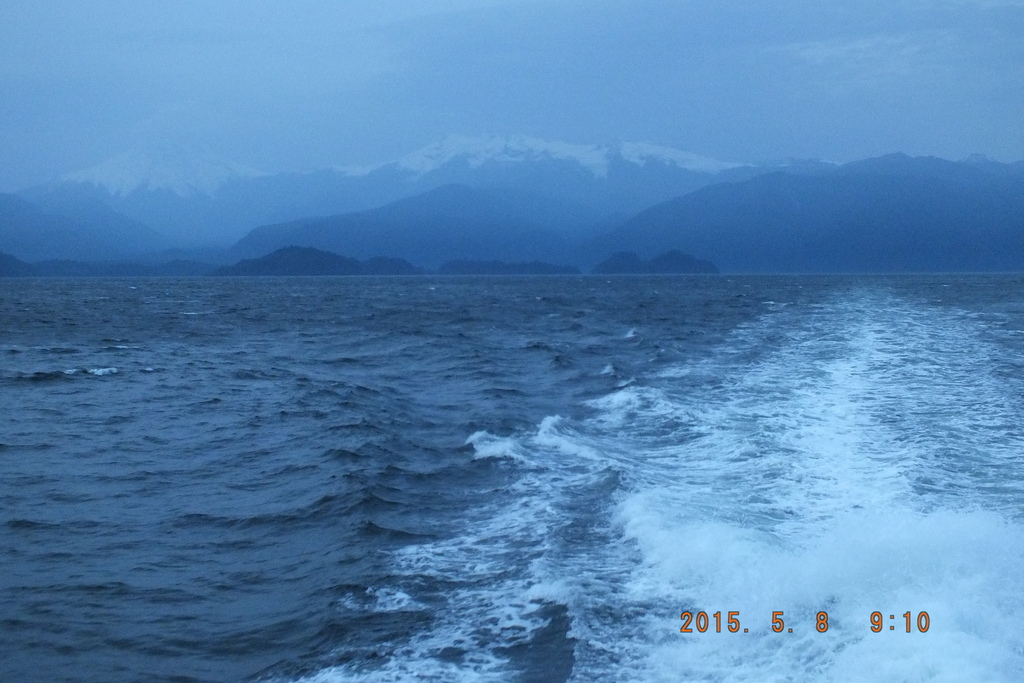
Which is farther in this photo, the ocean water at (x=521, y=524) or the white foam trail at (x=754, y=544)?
the ocean water at (x=521, y=524)

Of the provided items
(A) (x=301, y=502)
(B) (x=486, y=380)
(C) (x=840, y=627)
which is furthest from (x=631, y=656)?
(B) (x=486, y=380)

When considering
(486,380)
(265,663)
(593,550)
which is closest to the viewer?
(265,663)

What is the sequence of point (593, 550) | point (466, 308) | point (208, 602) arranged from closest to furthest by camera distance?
point (208, 602), point (593, 550), point (466, 308)

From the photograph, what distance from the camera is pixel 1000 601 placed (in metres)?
6.86

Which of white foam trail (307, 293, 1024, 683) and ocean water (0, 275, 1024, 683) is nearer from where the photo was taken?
white foam trail (307, 293, 1024, 683)

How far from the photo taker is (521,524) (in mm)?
10555

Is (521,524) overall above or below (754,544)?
below

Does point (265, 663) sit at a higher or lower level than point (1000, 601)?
lower

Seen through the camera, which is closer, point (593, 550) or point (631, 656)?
point (631, 656)

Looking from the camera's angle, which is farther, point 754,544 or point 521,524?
point 521,524

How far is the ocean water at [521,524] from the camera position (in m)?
7.00

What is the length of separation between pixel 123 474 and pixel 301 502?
364 cm

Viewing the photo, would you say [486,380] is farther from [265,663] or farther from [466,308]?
[466,308]

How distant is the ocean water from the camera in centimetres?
700
